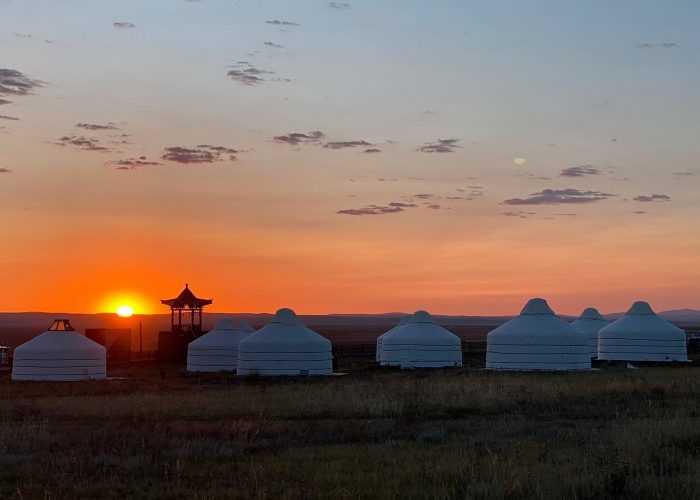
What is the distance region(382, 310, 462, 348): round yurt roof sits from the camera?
58.1 m

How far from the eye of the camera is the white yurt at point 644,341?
59281 mm

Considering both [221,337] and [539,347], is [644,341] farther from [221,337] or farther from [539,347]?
[221,337]

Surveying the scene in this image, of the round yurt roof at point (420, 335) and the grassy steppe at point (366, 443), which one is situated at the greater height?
the round yurt roof at point (420, 335)

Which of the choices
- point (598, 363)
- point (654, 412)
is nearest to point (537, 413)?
point (654, 412)

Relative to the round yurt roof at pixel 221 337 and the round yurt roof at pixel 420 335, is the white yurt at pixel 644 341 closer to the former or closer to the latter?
the round yurt roof at pixel 420 335

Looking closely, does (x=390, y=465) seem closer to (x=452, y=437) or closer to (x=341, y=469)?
(x=341, y=469)

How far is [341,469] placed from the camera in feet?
51.7

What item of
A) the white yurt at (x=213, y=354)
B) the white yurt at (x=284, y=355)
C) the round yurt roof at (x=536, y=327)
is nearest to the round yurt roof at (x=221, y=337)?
the white yurt at (x=213, y=354)

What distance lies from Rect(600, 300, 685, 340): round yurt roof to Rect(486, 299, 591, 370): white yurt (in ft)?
30.3

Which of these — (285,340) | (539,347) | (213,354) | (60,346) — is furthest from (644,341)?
(60,346)

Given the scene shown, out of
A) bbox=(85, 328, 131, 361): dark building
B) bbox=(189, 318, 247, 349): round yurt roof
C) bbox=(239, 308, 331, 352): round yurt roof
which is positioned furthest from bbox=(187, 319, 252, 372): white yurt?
bbox=(85, 328, 131, 361): dark building

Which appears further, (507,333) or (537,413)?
(507,333)

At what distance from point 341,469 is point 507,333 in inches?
1479

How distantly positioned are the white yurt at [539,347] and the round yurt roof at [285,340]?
9.55 meters
